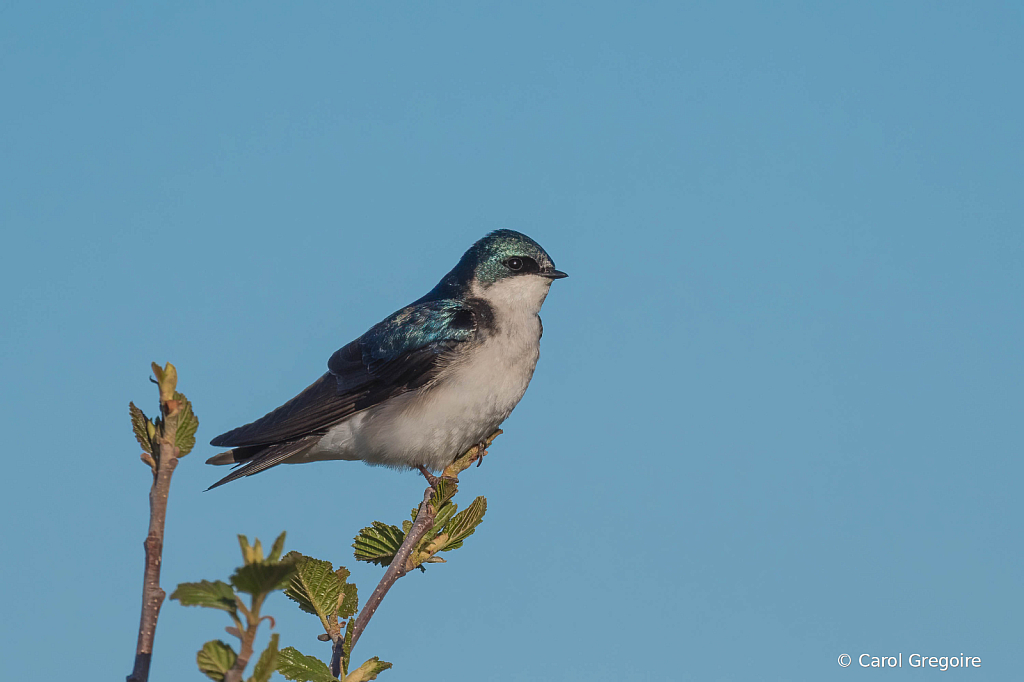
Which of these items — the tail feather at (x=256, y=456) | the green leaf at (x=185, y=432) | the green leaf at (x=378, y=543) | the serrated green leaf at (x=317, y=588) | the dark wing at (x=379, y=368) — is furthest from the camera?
the dark wing at (x=379, y=368)

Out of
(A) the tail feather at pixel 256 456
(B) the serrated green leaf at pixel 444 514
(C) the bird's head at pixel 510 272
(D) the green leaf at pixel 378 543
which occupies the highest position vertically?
(C) the bird's head at pixel 510 272

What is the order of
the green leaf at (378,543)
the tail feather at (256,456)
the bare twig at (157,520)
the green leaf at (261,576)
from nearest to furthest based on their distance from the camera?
the green leaf at (261,576) < the bare twig at (157,520) < the green leaf at (378,543) < the tail feather at (256,456)

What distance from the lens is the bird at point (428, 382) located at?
8.02 metres

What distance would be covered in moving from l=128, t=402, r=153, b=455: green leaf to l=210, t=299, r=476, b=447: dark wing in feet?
18.1

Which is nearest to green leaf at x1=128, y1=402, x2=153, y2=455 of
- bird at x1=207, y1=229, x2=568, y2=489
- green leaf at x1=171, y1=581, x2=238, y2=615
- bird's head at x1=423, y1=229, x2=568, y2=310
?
green leaf at x1=171, y1=581, x2=238, y2=615

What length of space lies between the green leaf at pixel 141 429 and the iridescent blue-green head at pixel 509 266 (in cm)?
648

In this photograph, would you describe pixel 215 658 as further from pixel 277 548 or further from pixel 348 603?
pixel 348 603

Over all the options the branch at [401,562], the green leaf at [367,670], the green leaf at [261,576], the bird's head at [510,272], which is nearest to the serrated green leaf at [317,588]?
the branch at [401,562]

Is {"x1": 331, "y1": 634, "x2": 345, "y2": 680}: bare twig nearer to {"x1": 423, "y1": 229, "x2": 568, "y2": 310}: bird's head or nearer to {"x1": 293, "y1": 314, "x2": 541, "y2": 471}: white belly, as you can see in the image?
{"x1": 293, "y1": 314, "x2": 541, "y2": 471}: white belly

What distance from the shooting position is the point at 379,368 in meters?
8.59

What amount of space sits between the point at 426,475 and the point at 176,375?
5.57 meters

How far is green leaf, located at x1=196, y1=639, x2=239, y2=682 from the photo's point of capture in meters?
2.15

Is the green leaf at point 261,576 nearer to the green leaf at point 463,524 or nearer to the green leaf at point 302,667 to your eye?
the green leaf at point 302,667

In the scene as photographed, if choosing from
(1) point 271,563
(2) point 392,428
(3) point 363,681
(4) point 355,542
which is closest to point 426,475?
(2) point 392,428
